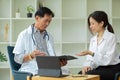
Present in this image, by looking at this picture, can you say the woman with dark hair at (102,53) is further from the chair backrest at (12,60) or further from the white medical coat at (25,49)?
the chair backrest at (12,60)

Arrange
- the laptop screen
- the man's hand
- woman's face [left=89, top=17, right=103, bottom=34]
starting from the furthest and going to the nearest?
1. woman's face [left=89, top=17, right=103, bottom=34]
2. the man's hand
3. the laptop screen

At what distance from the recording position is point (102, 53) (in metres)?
3.08

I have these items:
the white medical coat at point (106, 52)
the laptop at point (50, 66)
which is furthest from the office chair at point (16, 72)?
the white medical coat at point (106, 52)

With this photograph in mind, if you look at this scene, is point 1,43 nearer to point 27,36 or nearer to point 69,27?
point 69,27

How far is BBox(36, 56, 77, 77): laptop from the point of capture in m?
2.52

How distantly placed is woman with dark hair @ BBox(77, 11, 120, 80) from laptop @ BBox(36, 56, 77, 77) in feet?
1.62

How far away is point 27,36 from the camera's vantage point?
3240 mm

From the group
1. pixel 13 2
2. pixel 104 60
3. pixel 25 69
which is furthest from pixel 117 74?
pixel 13 2

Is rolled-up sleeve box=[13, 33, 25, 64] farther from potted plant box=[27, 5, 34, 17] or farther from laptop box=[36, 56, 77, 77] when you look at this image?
potted plant box=[27, 5, 34, 17]

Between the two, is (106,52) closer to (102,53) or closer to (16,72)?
(102,53)

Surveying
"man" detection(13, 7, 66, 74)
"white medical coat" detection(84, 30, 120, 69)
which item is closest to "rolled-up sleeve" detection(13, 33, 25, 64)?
"man" detection(13, 7, 66, 74)

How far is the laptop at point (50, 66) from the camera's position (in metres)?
2.52

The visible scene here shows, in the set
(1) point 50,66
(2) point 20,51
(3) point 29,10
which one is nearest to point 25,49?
(2) point 20,51

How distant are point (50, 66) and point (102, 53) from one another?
744 millimetres
